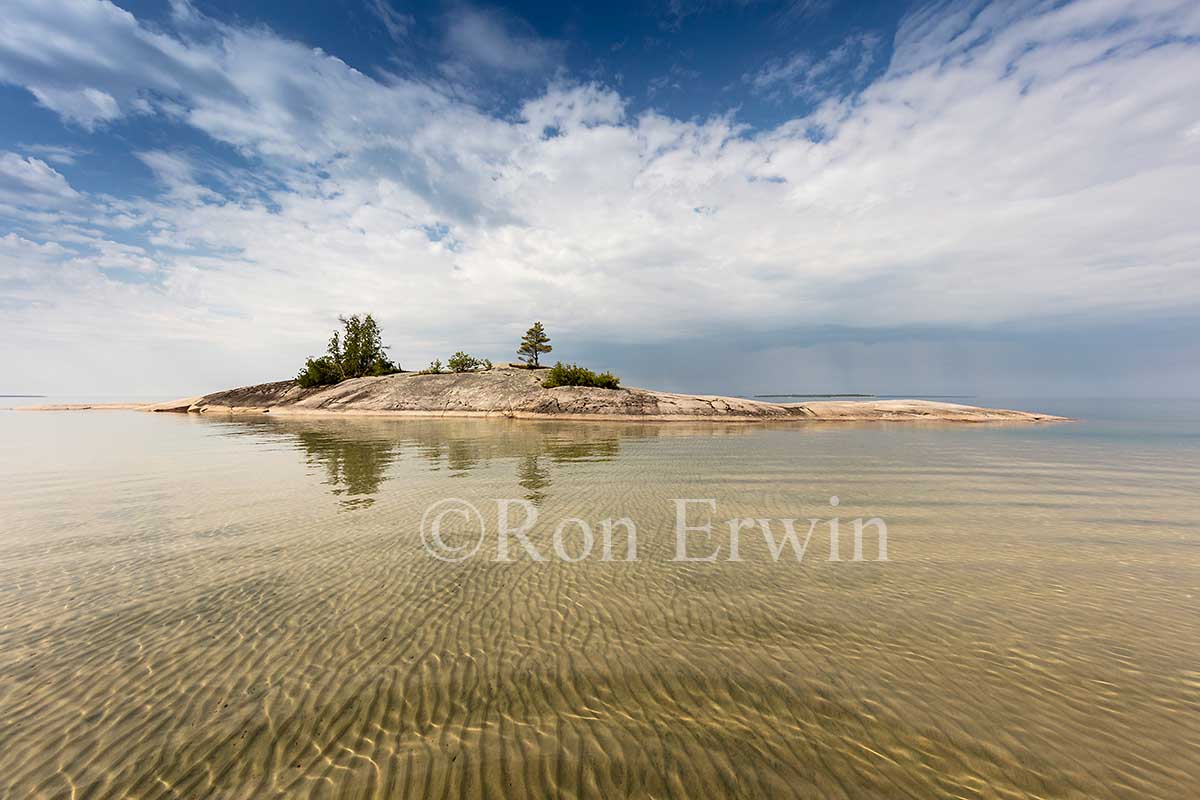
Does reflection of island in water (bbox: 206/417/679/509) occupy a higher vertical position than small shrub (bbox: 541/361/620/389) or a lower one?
lower

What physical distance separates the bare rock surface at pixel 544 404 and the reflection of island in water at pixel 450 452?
9.30m

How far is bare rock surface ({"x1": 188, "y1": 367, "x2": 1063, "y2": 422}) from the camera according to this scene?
3669cm

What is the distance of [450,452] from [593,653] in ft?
49.6

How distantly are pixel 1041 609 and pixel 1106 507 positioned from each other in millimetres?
7892

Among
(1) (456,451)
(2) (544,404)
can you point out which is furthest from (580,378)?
(1) (456,451)

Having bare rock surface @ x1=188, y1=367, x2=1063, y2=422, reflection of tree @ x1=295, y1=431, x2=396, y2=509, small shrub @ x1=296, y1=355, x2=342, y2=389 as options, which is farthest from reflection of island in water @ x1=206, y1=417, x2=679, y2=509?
small shrub @ x1=296, y1=355, x2=342, y2=389

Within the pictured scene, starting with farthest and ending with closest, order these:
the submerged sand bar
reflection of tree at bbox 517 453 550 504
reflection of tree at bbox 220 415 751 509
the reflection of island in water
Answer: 1. the submerged sand bar
2. reflection of tree at bbox 220 415 751 509
3. the reflection of island in water
4. reflection of tree at bbox 517 453 550 504

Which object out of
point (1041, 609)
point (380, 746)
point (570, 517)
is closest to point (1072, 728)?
point (1041, 609)

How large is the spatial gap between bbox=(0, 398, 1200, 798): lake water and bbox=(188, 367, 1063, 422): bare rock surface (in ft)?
87.1

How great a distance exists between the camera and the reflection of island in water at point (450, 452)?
40.2ft

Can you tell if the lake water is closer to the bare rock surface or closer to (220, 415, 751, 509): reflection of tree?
(220, 415, 751, 509): reflection of tree

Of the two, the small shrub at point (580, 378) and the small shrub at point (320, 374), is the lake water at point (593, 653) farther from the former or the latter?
the small shrub at point (320, 374)

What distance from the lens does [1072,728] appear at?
351 centimetres

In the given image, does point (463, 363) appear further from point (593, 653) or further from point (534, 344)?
point (593, 653)
